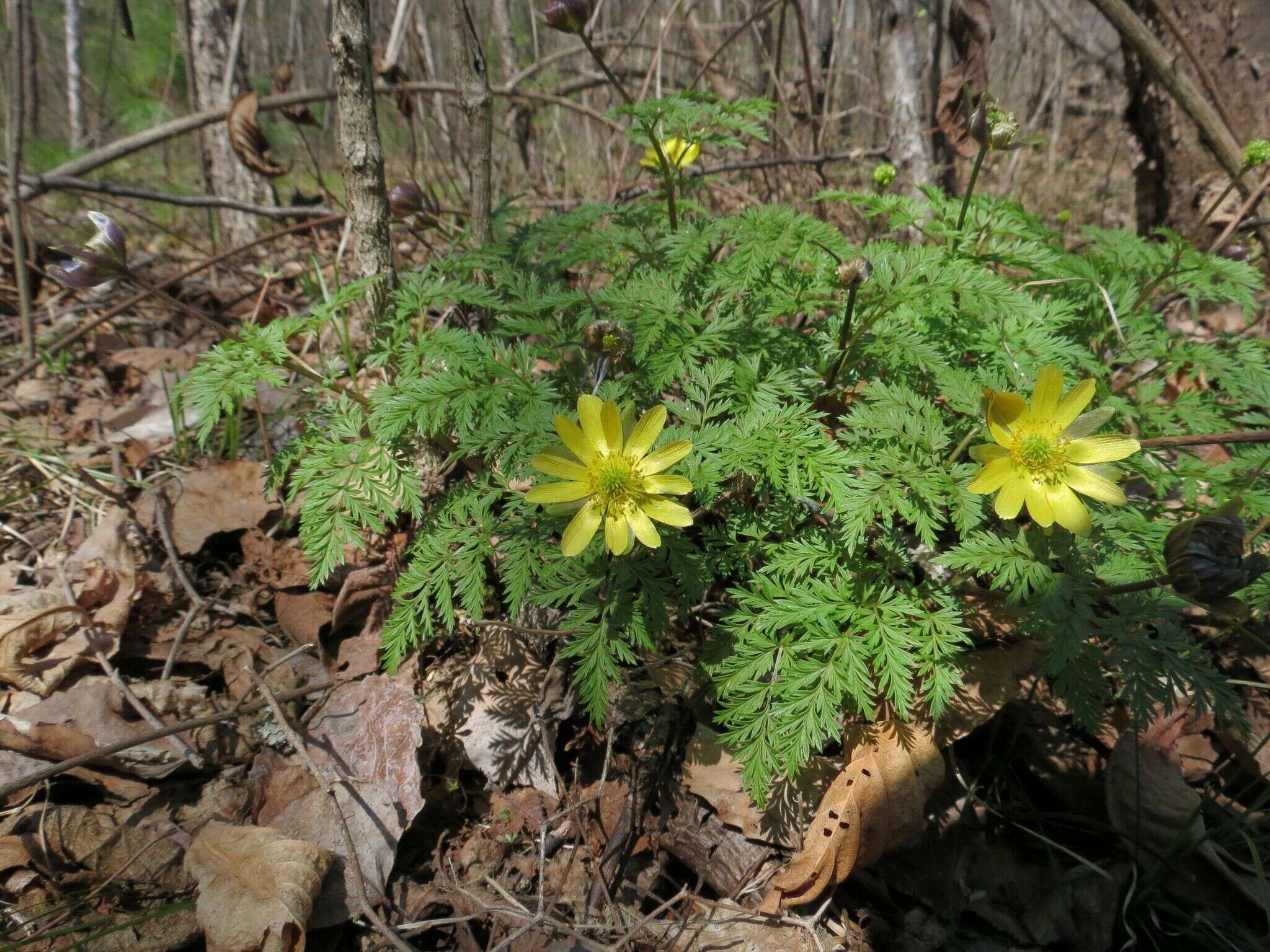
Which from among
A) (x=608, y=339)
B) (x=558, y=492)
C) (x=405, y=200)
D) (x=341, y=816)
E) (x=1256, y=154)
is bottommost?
(x=341, y=816)

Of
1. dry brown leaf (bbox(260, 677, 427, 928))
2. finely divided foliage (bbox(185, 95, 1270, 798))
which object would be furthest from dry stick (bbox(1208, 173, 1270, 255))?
dry brown leaf (bbox(260, 677, 427, 928))

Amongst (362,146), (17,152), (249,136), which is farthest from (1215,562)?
(17,152)

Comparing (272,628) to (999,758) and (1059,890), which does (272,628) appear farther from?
(1059,890)

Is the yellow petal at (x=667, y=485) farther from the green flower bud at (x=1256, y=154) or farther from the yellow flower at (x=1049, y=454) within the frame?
the green flower bud at (x=1256, y=154)

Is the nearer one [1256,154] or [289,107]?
[1256,154]

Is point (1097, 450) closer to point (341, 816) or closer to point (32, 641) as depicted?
point (341, 816)

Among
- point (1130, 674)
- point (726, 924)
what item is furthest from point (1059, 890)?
point (726, 924)

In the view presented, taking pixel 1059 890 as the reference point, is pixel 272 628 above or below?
above

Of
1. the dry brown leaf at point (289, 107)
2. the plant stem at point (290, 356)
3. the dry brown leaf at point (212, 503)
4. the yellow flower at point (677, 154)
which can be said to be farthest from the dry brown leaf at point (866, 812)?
the dry brown leaf at point (289, 107)
